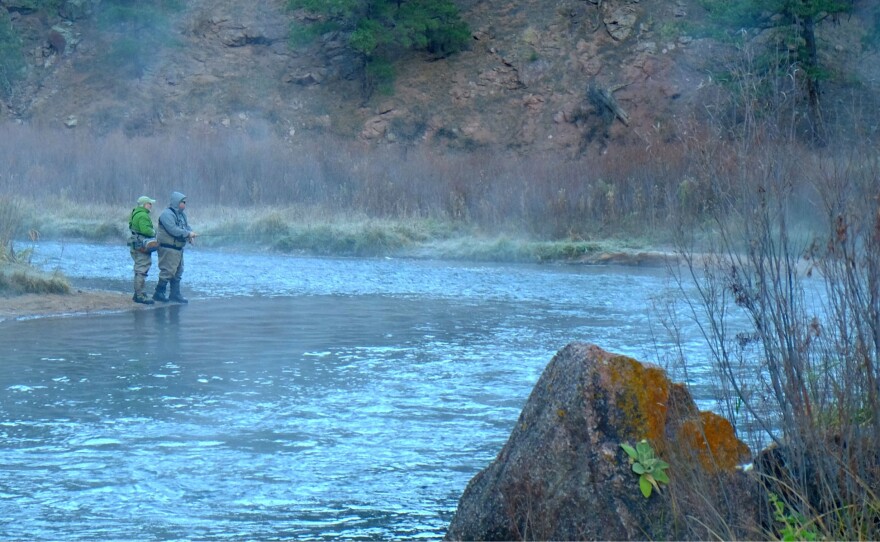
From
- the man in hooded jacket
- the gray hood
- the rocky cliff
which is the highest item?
the rocky cliff

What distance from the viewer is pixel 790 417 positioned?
199 inches

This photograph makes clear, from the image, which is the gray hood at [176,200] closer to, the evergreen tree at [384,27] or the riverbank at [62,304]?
the riverbank at [62,304]

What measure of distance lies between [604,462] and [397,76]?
38.2 m

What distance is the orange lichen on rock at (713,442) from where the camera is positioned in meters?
5.20

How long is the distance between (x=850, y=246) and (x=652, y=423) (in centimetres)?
124

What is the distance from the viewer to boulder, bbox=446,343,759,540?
200 inches

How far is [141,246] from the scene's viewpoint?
16594 millimetres

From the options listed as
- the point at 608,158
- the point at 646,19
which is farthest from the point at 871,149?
the point at 646,19

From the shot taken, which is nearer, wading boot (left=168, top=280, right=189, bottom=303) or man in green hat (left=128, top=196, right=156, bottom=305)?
man in green hat (left=128, top=196, right=156, bottom=305)

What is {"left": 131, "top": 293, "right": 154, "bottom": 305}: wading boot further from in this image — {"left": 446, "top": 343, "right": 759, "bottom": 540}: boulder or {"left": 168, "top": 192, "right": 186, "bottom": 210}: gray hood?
{"left": 446, "top": 343, "right": 759, "bottom": 540}: boulder

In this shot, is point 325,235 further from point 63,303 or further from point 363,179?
point 63,303

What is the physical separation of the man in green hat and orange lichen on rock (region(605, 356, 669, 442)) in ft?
39.8

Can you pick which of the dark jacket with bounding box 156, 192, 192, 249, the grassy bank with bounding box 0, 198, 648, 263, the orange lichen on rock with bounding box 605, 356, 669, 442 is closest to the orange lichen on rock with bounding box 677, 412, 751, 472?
the orange lichen on rock with bounding box 605, 356, 669, 442

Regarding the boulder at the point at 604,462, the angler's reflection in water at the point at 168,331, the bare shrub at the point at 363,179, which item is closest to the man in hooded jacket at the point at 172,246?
the angler's reflection in water at the point at 168,331
